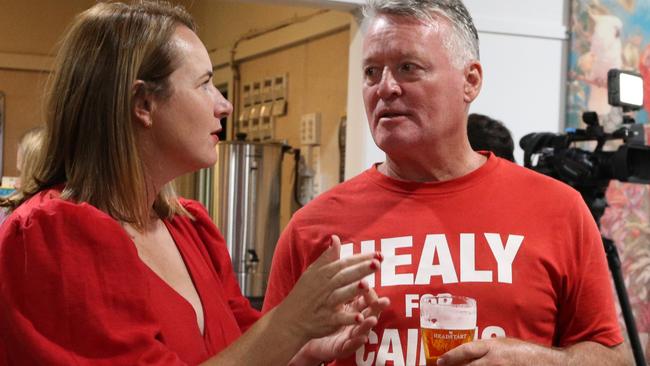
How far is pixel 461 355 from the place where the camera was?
155 centimetres

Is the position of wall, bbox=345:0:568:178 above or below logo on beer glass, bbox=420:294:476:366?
above

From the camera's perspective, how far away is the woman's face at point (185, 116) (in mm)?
1595

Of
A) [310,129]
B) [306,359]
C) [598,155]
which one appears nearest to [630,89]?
[598,155]

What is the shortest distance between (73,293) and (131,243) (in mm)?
140

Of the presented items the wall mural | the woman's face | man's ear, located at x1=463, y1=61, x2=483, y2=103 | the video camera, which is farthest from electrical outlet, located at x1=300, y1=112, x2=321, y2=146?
the woman's face

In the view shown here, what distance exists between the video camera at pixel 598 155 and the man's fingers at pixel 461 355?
1.80 metres

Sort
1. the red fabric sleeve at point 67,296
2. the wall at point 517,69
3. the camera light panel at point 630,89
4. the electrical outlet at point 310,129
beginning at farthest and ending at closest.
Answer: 1. the electrical outlet at point 310,129
2. the wall at point 517,69
3. the camera light panel at point 630,89
4. the red fabric sleeve at point 67,296

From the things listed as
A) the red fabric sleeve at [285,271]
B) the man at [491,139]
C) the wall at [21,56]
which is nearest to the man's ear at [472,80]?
the red fabric sleeve at [285,271]

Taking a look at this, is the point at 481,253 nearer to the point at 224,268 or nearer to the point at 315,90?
the point at 224,268

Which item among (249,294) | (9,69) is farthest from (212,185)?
(9,69)

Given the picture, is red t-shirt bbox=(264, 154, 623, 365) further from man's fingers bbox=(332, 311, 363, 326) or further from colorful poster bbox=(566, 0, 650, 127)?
colorful poster bbox=(566, 0, 650, 127)

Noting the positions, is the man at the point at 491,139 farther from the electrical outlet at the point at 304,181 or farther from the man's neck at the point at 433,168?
the electrical outlet at the point at 304,181

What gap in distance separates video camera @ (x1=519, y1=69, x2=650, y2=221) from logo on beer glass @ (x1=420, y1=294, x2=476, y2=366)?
177cm

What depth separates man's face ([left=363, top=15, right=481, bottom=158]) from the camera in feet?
6.09
